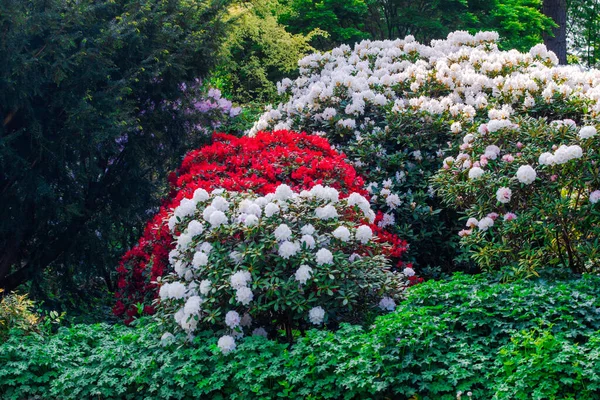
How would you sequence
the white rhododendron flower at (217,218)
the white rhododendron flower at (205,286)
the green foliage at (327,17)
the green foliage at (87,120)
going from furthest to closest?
1. the green foliage at (327,17)
2. the green foliage at (87,120)
3. the white rhododendron flower at (217,218)
4. the white rhododendron flower at (205,286)

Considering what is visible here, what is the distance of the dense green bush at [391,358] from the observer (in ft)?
12.0

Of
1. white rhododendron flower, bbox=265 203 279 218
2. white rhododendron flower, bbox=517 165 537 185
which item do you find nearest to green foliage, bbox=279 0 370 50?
white rhododendron flower, bbox=517 165 537 185

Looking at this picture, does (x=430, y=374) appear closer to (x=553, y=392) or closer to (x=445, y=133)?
(x=553, y=392)

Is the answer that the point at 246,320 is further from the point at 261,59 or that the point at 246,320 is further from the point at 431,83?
the point at 261,59

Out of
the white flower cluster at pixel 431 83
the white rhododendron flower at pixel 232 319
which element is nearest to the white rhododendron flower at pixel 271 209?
the white rhododendron flower at pixel 232 319

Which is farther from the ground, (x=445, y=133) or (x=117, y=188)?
(x=117, y=188)

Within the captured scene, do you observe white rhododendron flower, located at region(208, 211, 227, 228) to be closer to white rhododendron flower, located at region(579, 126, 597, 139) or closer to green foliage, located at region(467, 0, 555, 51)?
white rhododendron flower, located at region(579, 126, 597, 139)

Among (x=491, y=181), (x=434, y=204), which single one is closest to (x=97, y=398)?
(x=491, y=181)

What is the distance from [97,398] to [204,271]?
1.00 metres

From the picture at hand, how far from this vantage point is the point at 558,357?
3.50m

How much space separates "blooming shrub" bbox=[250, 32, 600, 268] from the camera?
20.8ft

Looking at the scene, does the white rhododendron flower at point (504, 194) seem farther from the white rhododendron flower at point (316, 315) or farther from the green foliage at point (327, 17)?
the green foliage at point (327, 17)

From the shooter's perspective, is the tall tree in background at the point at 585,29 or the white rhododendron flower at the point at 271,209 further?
the tall tree in background at the point at 585,29

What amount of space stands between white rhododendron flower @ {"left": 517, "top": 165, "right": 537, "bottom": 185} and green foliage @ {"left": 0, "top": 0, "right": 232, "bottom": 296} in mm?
3271
